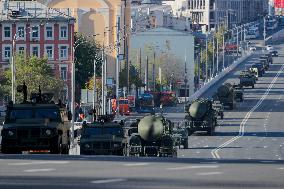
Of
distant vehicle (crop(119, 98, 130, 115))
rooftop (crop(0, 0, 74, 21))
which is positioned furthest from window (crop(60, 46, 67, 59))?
distant vehicle (crop(119, 98, 130, 115))

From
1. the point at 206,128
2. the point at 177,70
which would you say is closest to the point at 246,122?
the point at 206,128

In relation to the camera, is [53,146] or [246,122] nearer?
[53,146]

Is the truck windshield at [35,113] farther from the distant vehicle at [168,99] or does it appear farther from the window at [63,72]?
→ the distant vehicle at [168,99]

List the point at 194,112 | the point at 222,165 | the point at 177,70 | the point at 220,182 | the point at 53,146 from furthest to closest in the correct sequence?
the point at 177,70, the point at 194,112, the point at 53,146, the point at 222,165, the point at 220,182

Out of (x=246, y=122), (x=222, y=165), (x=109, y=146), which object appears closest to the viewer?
(x=222, y=165)

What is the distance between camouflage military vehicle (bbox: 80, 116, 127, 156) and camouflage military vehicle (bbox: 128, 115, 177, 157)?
7379 mm

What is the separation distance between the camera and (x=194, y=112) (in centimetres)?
8169

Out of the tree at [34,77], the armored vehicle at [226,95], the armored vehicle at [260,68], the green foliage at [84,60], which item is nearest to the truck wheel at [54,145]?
the tree at [34,77]

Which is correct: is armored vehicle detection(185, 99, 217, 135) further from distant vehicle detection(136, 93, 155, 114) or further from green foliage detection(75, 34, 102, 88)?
green foliage detection(75, 34, 102, 88)

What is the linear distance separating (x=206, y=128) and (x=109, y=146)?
42.4m

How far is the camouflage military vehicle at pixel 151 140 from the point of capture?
52062 millimetres

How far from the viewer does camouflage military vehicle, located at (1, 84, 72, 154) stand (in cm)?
3650

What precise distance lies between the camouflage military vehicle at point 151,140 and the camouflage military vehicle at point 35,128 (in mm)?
13708

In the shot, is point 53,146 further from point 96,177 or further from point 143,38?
A: point 143,38
